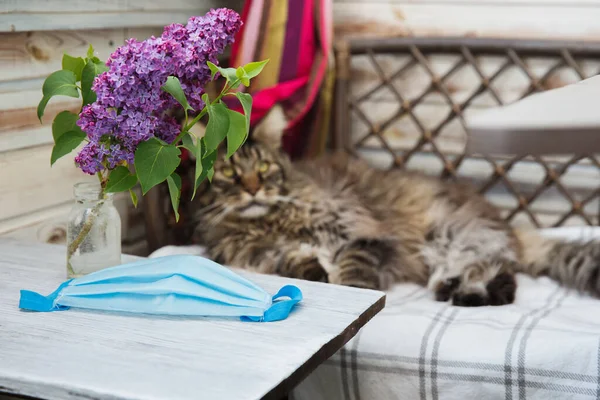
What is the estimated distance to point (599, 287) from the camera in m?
2.02

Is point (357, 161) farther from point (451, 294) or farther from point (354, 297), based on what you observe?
point (354, 297)

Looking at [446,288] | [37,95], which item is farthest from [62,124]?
[446,288]

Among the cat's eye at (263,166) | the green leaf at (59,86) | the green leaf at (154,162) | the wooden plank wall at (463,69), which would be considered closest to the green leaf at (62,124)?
the green leaf at (59,86)

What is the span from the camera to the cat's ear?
228cm

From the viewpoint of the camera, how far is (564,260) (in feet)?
7.07

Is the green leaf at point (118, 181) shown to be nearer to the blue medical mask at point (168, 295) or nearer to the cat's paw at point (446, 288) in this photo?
the blue medical mask at point (168, 295)

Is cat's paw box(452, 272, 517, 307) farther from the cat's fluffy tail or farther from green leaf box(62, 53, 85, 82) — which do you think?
green leaf box(62, 53, 85, 82)

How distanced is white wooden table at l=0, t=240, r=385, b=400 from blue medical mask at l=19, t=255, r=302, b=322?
0.06 ft

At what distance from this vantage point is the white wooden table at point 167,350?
977mm

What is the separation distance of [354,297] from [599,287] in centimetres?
96

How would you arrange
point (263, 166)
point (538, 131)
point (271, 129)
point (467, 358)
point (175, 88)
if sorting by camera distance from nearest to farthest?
point (538, 131) < point (175, 88) < point (467, 358) < point (263, 166) < point (271, 129)

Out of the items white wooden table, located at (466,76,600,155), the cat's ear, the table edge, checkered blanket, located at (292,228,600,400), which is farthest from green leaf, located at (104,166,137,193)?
the cat's ear

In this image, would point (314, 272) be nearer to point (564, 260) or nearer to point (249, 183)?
point (249, 183)

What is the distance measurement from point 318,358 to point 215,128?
0.39 meters
